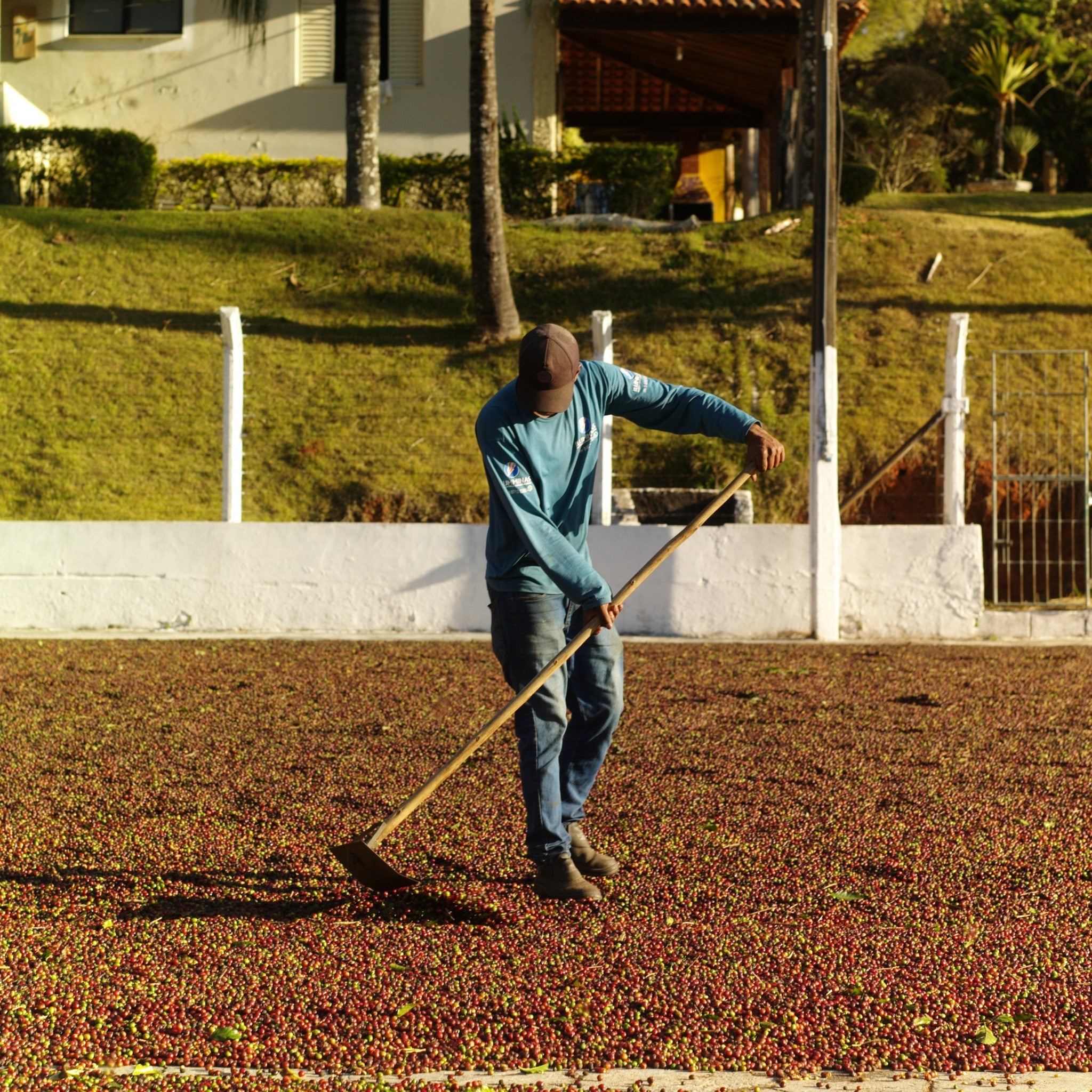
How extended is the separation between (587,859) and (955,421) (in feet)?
21.2

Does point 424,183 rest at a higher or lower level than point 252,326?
higher

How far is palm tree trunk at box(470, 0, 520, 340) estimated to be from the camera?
1402 cm

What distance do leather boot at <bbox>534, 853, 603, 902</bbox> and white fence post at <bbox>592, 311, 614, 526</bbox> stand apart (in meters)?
5.24

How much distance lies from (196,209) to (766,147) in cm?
981

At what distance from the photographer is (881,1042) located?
3092 mm

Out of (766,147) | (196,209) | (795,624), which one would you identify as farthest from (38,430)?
(766,147)

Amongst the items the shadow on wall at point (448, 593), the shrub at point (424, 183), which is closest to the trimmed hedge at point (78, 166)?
the shrub at point (424, 183)

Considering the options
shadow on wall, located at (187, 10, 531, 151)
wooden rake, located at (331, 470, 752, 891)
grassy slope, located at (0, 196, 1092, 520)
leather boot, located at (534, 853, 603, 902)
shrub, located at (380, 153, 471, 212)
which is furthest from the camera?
shadow on wall, located at (187, 10, 531, 151)

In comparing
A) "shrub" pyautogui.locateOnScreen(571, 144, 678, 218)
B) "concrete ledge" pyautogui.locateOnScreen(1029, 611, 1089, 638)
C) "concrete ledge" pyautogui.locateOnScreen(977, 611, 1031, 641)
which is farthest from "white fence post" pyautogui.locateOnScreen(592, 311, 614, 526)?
"shrub" pyautogui.locateOnScreen(571, 144, 678, 218)

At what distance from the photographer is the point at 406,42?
1950 cm

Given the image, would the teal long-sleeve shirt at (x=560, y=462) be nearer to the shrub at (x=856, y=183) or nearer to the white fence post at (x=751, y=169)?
the shrub at (x=856, y=183)

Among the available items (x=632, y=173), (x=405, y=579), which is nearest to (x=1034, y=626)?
(x=405, y=579)

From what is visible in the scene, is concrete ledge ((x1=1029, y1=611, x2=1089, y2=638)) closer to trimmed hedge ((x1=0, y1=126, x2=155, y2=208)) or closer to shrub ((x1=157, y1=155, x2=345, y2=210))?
shrub ((x1=157, y1=155, x2=345, y2=210))

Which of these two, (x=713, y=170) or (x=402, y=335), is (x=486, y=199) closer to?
(x=402, y=335)
